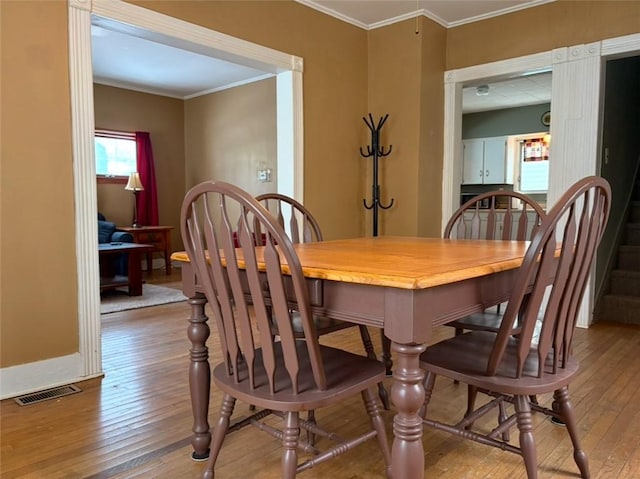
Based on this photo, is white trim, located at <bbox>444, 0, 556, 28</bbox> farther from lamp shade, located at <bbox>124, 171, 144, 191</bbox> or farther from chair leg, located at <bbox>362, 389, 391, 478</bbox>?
lamp shade, located at <bbox>124, 171, 144, 191</bbox>

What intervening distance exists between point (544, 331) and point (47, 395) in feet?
7.13

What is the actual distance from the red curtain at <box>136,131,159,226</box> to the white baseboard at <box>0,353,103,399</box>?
419 centimetres

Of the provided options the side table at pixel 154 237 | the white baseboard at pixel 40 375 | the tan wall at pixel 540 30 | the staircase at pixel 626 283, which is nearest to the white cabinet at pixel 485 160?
the staircase at pixel 626 283

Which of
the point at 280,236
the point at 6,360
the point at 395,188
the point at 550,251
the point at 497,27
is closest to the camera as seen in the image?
the point at 280,236

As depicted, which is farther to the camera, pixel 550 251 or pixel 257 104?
pixel 257 104

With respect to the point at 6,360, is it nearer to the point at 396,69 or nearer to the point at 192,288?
the point at 192,288

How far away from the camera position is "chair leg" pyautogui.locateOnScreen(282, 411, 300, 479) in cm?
124

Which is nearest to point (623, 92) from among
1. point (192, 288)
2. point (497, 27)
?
point (497, 27)

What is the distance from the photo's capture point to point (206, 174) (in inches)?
263

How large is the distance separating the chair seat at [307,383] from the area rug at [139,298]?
2.96 metres

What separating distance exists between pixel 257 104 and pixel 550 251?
16.8 ft

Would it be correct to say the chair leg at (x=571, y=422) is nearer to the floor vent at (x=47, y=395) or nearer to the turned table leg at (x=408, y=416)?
the turned table leg at (x=408, y=416)

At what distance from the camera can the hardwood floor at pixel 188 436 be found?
163 centimetres

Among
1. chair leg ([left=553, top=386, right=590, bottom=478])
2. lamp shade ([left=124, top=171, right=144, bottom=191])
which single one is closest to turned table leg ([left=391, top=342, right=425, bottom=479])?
chair leg ([left=553, top=386, right=590, bottom=478])
